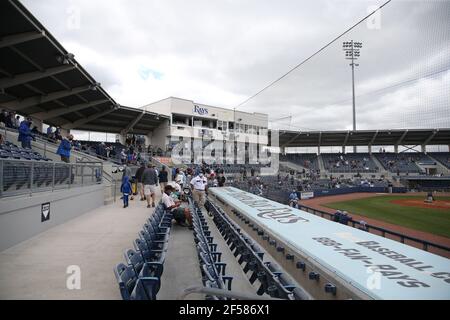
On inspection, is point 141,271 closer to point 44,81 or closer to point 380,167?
point 44,81

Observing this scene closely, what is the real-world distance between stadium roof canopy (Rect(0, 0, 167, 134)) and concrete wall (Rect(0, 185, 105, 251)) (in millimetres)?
5890

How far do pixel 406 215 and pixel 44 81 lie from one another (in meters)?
22.5

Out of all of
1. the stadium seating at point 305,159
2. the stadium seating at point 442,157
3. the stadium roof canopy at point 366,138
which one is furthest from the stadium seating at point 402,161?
the stadium seating at point 305,159

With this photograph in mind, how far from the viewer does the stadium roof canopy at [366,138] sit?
138 ft

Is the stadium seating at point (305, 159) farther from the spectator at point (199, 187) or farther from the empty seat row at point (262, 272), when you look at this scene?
the empty seat row at point (262, 272)

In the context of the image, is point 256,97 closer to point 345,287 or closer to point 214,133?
point 345,287

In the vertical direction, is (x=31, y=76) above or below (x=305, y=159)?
above

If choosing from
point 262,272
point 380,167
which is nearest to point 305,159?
point 380,167

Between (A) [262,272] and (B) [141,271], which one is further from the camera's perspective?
(A) [262,272]

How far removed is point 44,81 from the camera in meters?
14.8

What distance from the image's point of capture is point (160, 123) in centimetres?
3086

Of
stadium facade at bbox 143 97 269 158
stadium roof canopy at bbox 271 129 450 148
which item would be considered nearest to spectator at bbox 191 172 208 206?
stadium facade at bbox 143 97 269 158

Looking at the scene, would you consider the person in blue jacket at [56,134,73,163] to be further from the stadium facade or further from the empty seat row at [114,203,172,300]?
the stadium facade
